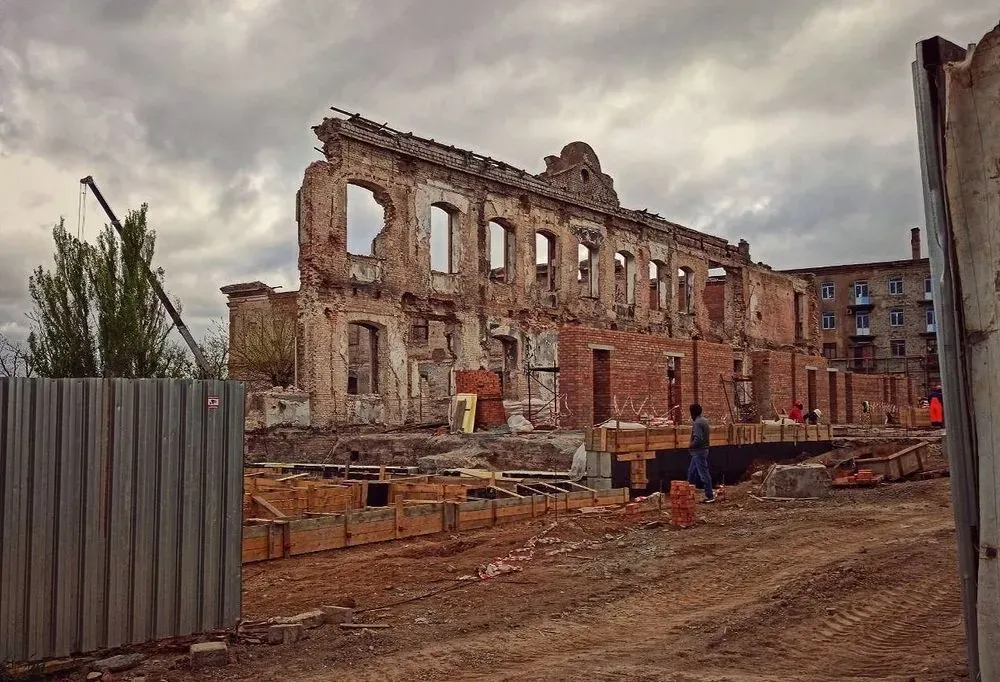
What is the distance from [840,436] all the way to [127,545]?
64.5 feet

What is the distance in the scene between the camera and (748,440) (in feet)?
61.2

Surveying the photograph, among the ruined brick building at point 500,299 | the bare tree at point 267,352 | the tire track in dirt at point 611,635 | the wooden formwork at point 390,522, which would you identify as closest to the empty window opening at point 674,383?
the ruined brick building at point 500,299

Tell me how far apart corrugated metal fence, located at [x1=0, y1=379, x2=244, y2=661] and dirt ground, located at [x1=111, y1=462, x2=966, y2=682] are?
0.49 metres

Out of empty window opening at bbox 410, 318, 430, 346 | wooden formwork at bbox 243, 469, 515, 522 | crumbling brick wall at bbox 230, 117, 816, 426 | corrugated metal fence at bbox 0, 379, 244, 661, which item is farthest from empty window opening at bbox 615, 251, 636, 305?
corrugated metal fence at bbox 0, 379, 244, 661

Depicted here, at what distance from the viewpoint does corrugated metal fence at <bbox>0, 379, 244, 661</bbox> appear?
19.1 ft

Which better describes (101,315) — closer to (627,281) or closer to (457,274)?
(457,274)

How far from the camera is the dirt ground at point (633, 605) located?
5840 millimetres

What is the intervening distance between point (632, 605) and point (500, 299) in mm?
19480

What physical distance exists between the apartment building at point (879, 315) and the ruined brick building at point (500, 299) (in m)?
30.7

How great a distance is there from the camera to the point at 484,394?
20.8 metres

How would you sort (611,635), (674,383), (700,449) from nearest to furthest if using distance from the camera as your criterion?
(611,635) < (700,449) < (674,383)

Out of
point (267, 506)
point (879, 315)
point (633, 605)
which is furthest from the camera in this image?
point (879, 315)

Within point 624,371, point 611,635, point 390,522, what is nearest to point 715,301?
point 624,371

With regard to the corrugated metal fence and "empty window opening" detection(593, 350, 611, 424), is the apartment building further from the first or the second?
the corrugated metal fence
